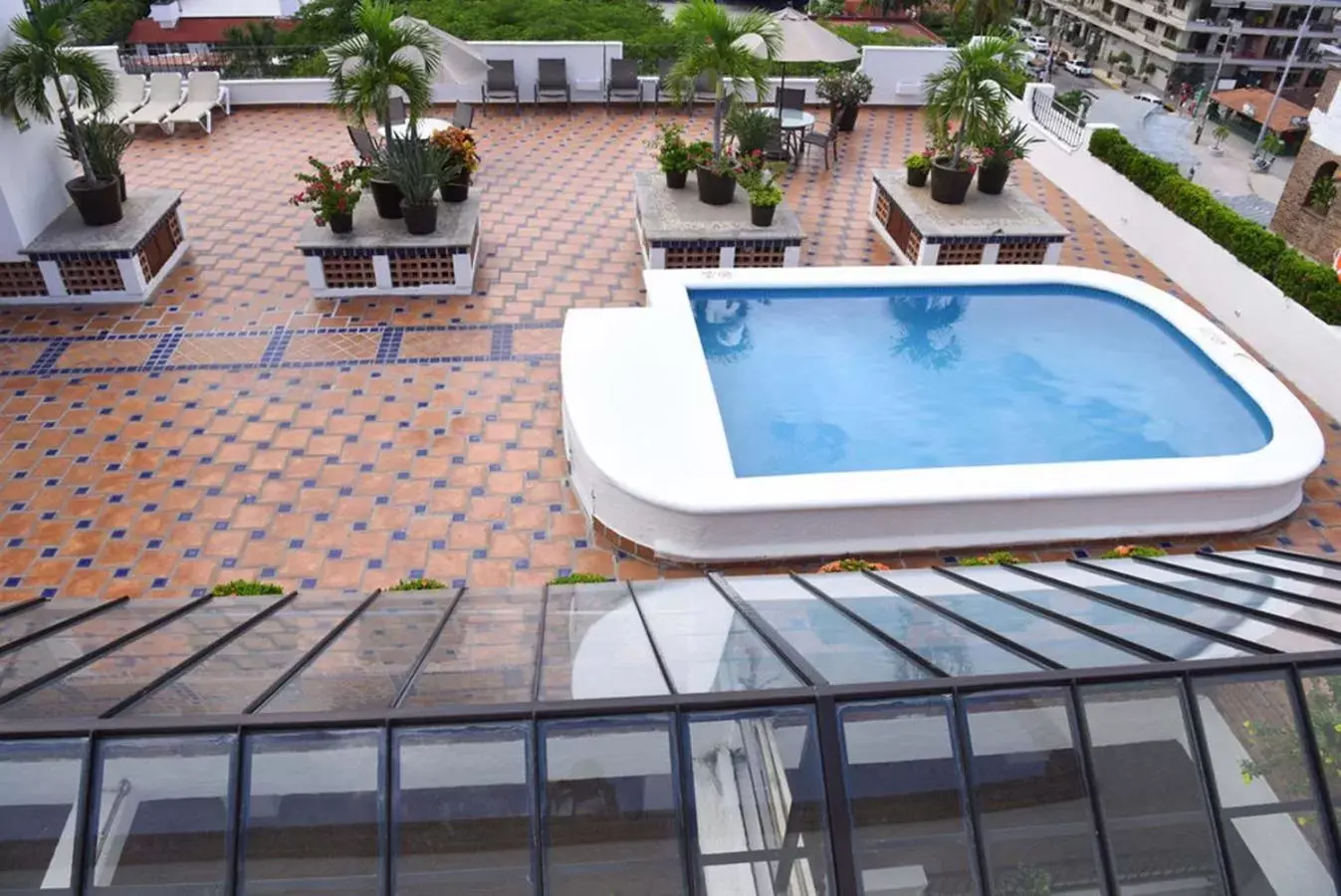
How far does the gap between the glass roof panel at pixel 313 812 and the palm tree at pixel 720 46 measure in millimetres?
10496

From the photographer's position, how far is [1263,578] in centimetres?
561

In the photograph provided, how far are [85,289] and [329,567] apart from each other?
6.11 metres

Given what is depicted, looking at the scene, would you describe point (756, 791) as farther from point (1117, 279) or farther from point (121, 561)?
point (1117, 279)

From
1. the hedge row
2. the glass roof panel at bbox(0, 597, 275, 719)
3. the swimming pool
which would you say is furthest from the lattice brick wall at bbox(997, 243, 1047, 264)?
the glass roof panel at bbox(0, 597, 275, 719)

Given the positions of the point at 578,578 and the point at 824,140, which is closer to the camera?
the point at 578,578

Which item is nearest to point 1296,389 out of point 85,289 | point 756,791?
point 756,791

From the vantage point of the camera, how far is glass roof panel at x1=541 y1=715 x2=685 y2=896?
3008 millimetres

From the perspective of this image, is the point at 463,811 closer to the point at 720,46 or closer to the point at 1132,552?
the point at 1132,552

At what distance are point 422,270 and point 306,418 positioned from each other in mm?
2966

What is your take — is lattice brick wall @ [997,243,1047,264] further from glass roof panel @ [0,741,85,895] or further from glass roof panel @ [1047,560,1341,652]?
glass roof panel @ [0,741,85,895]

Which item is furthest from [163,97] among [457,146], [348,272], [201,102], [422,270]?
[422,270]

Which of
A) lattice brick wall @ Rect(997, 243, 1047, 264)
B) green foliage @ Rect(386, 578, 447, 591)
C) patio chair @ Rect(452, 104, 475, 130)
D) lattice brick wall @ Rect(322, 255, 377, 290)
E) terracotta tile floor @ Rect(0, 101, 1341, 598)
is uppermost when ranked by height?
patio chair @ Rect(452, 104, 475, 130)

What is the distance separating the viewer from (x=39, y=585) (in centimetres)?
726

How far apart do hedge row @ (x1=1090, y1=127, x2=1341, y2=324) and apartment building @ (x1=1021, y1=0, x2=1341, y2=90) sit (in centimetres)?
5886
